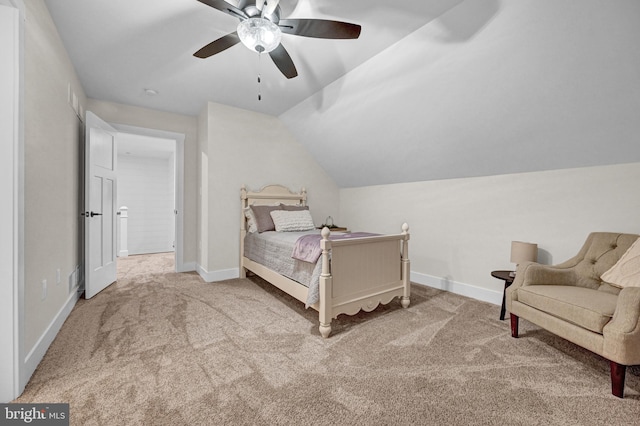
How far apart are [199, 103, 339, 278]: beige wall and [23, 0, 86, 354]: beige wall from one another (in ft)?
4.69

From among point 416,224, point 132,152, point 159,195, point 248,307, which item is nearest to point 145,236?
point 159,195

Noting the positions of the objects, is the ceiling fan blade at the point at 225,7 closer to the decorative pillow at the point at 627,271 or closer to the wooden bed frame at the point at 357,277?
the wooden bed frame at the point at 357,277

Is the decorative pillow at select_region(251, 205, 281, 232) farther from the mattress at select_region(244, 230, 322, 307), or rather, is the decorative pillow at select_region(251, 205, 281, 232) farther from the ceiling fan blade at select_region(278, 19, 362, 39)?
the ceiling fan blade at select_region(278, 19, 362, 39)

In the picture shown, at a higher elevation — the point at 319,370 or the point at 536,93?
the point at 536,93

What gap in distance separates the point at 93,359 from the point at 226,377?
3.19 feet

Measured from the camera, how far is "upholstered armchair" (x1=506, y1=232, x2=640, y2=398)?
58.2 inches

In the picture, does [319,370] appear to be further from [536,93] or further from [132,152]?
[132,152]

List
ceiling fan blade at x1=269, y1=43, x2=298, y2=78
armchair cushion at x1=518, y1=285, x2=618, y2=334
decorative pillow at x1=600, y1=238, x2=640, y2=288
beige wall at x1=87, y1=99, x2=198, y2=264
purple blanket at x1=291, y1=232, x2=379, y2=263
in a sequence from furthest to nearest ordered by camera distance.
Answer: beige wall at x1=87, y1=99, x2=198, y2=264 < purple blanket at x1=291, y1=232, x2=379, y2=263 < ceiling fan blade at x1=269, y1=43, x2=298, y2=78 < decorative pillow at x1=600, y1=238, x2=640, y2=288 < armchair cushion at x1=518, y1=285, x2=618, y2=334

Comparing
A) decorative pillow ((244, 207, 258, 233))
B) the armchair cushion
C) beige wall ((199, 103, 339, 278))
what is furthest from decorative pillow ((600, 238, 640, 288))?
beige wall ((199, 103, 339, 278))

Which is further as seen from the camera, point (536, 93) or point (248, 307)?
point (248, 307)

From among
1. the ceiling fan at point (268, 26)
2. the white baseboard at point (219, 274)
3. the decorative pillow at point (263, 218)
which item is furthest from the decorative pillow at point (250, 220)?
the ceiling fan at point (268, 26)

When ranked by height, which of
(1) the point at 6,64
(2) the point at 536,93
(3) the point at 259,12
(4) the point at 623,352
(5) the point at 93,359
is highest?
(3) the point at 259,12

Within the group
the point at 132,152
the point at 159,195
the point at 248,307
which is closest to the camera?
the point at 248,307

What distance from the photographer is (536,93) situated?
84.7 inches
